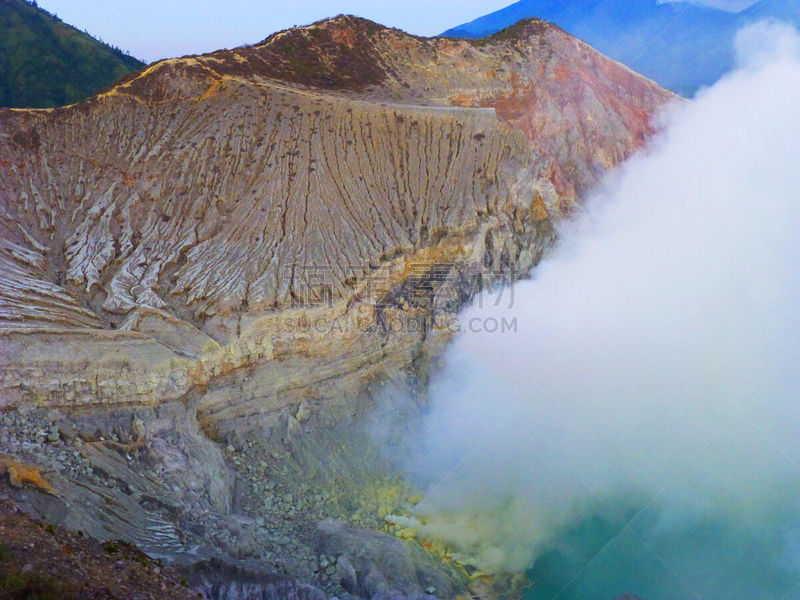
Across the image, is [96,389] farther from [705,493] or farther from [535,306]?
[705,493]

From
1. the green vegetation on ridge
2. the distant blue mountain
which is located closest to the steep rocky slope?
the distant blue mountain

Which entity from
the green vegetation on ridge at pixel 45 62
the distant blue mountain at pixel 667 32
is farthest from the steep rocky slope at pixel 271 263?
the green vegetation on ridge at pixel 45 62

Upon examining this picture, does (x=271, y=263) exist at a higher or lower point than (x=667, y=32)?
lower

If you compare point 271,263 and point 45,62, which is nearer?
point 271,263

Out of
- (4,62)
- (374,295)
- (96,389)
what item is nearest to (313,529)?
(96,389)

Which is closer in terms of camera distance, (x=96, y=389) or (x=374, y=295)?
(x=96, y=389)
